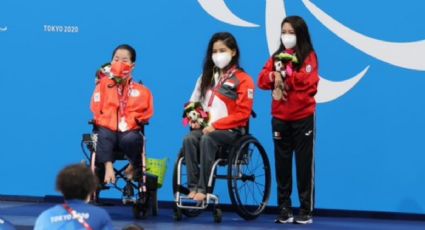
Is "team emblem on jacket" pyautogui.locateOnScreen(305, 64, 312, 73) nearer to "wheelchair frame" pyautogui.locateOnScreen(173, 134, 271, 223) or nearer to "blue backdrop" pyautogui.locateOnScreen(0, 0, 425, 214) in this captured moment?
"wheelchair frame" pyautogui.locateOnScreen(173, 134, 271, 223)

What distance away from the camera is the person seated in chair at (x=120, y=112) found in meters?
6.21

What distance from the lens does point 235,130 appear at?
20.6 feet

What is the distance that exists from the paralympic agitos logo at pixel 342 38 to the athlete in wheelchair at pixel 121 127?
96 cm

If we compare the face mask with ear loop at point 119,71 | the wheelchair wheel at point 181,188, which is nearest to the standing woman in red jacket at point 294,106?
the wheelchair wheel at point 181,188

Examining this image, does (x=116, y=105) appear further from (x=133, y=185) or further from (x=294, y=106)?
(x=294, y=106)

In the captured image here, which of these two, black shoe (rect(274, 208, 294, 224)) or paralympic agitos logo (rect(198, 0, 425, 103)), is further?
paralympic agitos logo (rect(198, 0, 425, 103))

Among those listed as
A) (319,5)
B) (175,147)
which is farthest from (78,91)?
(319,5)

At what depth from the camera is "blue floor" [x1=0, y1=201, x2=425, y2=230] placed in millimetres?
5980

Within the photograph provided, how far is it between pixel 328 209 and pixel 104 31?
2150 millimetres

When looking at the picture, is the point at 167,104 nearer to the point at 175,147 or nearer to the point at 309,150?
the point at 175,147

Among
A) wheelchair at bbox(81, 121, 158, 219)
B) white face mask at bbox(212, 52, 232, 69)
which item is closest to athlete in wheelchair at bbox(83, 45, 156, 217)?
wheelchair at bbox(81, 121, 158, 219)

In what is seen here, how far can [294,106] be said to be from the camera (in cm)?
618

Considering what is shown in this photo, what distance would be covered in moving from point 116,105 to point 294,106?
3.77ft

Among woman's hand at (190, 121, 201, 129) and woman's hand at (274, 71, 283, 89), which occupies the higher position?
woman's hand at (274, 71, 283, 89)
